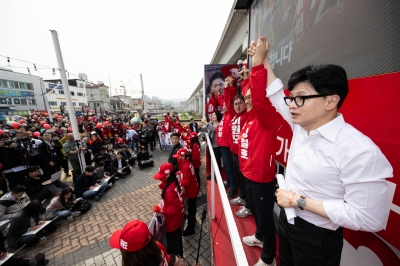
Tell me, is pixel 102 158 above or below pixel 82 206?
above

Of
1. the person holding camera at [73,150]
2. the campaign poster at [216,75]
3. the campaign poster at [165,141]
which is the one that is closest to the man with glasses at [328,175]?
the campaign poster at [216,75]

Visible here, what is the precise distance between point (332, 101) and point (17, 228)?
19.3 ft

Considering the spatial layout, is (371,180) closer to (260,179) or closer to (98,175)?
(260,179)

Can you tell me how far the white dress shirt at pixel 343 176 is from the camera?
790 mm

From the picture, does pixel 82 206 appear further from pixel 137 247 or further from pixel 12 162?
pixel 137 247

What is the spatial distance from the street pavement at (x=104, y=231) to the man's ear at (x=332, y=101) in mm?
3400

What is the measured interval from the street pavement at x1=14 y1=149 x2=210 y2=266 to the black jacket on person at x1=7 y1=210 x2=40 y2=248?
0.31 metres

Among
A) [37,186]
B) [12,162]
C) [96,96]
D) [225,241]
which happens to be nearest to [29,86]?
[96,96]

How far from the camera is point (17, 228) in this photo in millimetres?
3656

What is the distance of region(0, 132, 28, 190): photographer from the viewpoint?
5445 mm

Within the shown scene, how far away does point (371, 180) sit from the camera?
77 cm

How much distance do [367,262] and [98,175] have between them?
7551mm

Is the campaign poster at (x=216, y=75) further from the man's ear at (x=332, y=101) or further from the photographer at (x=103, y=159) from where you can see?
the photographer at (x=103, y=159)

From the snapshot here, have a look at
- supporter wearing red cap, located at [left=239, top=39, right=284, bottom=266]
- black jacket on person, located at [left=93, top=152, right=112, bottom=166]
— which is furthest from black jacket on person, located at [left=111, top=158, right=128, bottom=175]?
supporter wearing red cap, located at [left=239, top=39, right=284, bottom=266]
